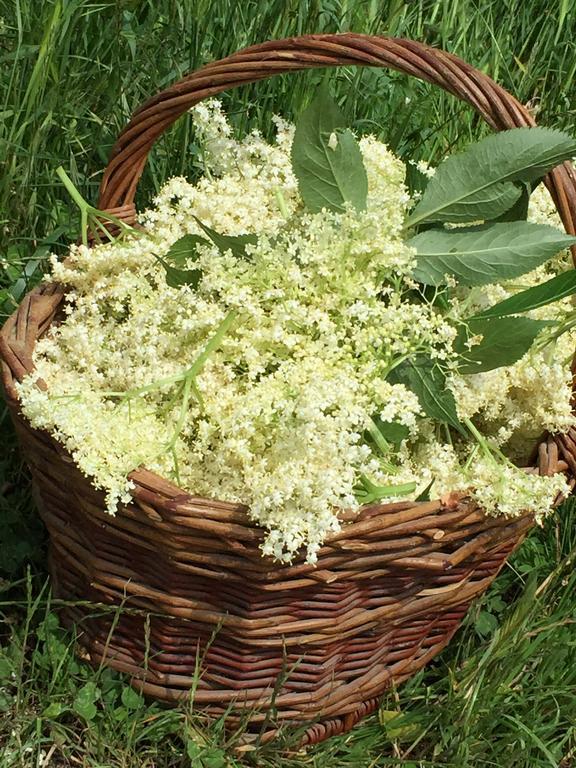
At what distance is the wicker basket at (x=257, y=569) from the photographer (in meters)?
1.33

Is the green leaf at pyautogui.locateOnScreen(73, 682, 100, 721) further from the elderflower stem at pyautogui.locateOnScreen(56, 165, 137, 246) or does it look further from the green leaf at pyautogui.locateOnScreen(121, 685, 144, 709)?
the elderflower stem at pyautogui.locateOnScreen(56, 165, 137, 246)

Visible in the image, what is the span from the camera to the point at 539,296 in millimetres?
1447

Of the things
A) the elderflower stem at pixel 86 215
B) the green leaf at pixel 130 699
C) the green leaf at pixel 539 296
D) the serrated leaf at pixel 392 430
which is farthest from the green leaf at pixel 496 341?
the green leaf at pixel 130 699

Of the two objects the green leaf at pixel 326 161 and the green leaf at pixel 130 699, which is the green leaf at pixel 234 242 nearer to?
the green leaf at pixel 326 161

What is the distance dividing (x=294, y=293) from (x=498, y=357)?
30 centimetres

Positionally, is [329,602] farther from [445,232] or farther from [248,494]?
[445,232]

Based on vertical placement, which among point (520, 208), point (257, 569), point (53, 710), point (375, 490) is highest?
point (520, 208)

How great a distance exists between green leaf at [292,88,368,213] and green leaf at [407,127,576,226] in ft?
0.35

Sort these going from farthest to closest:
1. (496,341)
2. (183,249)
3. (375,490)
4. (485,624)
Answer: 1. (485,624)
2. (183,249)
3. (496,341)
4. (375,490)

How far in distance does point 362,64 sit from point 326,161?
0.15 meters

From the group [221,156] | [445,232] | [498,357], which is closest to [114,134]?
[221,156]

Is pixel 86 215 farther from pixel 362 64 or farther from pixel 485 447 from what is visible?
pixel 485 447

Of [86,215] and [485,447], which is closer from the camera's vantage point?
[485,447]

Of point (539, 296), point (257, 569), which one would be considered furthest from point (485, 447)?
point (257, 569)
